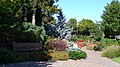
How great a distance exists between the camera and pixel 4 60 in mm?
20188

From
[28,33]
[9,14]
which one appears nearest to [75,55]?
[28,33]

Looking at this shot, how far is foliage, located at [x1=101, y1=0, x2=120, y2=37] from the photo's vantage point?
56.1 metres

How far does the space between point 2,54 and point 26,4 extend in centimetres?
1162

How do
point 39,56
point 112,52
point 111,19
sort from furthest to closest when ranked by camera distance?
point 111,19, point 112,52, point 39,56

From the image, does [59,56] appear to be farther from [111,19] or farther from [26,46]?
[111,19]

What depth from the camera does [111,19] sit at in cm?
5688

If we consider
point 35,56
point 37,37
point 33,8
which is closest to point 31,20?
point 33,8

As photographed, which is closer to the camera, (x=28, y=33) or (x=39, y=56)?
(x=39, y=56)

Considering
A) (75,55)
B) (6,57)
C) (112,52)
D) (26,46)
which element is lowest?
(112,52)

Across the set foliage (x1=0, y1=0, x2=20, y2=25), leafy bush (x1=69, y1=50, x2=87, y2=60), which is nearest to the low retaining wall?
leafy bush (x1=69, y1=50, x2=87, y2=60)

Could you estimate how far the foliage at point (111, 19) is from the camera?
5606 centimetres

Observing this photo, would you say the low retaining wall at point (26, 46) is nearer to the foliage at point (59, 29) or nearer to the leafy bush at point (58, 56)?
the leafy bush at point (58, 56)

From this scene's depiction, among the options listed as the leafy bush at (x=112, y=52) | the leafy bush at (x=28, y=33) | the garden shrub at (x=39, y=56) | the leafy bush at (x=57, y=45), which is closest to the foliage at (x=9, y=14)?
the leafy bush at (x=28, y=33)

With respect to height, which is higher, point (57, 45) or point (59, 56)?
point (57, 45)
